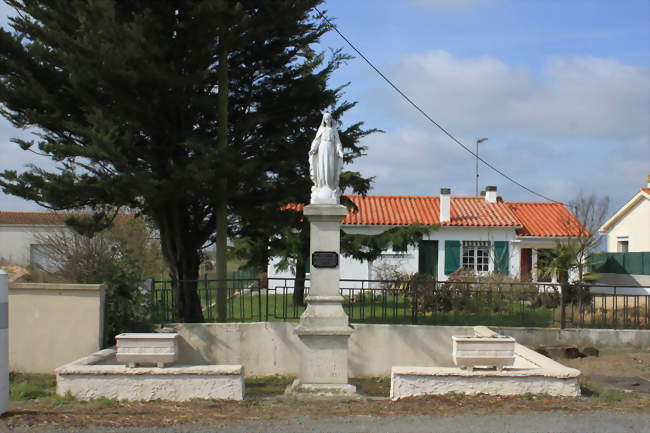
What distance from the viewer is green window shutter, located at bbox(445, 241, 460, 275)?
90.1 ft

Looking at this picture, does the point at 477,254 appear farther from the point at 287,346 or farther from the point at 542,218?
the point at 287,346

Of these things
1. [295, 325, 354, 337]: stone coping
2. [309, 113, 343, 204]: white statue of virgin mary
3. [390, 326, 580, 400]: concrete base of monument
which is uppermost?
[309, 113, 343, 204]: white statue of virgin mary

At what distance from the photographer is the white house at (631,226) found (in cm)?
2566

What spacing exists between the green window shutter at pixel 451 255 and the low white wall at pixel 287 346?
48.6 ft

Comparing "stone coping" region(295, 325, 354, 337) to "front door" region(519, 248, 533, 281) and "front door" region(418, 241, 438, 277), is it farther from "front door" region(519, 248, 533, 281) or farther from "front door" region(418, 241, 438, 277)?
"front door" region(519, 248, 533, 281)

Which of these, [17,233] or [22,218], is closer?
[17,233]

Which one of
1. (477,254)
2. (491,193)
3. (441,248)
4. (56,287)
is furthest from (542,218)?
(56,287)

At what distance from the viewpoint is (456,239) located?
2773 centimetres

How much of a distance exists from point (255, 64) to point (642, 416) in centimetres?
1017

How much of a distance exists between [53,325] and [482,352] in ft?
22.1

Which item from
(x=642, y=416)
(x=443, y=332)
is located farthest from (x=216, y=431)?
(x=443, y=332)

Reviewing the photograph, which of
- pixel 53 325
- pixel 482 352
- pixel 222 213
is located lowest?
pixel 482 352

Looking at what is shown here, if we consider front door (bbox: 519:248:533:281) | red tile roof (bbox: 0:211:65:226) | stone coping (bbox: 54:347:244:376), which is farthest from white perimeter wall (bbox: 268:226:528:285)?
stone coping (bbox: 54:347:244:376)

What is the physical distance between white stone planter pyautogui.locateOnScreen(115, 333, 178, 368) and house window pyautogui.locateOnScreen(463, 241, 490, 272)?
19986 mm
